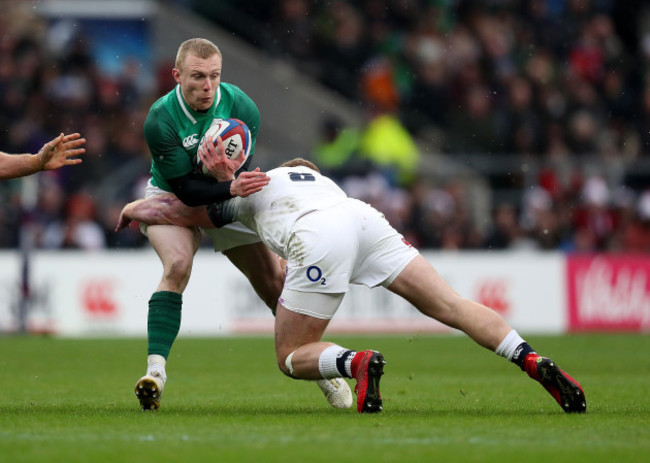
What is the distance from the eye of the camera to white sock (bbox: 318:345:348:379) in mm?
6383

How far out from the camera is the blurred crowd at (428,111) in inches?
700

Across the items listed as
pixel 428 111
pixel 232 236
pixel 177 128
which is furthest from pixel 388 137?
pixel 177 128

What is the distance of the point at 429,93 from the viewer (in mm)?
20219

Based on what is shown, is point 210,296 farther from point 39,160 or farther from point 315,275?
point 315,275

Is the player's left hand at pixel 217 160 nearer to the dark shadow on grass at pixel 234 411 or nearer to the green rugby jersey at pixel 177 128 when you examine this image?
the green rugby jersey at pixel 177 128

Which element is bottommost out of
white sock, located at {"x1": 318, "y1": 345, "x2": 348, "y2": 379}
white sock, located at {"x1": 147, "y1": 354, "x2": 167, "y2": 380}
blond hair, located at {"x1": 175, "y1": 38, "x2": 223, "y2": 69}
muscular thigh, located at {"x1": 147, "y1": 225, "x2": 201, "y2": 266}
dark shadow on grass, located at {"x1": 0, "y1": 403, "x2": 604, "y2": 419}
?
dark shadow on grass, located at {"x1": 0, "y1": 403, "x2": 604, "y2": 419}

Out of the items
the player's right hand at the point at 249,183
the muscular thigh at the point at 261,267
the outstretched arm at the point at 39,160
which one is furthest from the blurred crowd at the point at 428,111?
the player's right hand at the point at 249,183

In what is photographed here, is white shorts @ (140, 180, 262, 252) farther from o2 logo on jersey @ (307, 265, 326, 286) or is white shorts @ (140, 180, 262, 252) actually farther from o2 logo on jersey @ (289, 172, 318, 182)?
o2 logo on jersey @ (307, 265, 326, 286)

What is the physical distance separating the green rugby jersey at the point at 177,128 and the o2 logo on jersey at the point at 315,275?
110 cm

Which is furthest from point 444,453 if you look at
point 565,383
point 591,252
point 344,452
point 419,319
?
point 591,252

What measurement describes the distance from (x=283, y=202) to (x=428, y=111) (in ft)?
45.3

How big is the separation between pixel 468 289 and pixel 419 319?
838 millimetres

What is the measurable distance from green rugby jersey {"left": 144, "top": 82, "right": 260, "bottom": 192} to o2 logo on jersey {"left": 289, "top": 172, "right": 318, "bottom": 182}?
63 cm

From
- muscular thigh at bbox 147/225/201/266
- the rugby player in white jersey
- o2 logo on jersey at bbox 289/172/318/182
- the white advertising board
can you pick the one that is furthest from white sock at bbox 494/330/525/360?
the white advertising board
